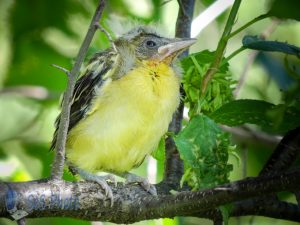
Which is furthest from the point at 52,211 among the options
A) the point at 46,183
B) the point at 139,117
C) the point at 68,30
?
the point at 139,117

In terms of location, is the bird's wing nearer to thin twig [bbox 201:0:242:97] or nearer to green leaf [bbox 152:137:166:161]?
green leaf [bbox 152:137:166:161]

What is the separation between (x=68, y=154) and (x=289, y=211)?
0.99 m

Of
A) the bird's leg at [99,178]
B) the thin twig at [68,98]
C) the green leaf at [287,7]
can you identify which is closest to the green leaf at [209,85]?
the bird's leg at [99,178]

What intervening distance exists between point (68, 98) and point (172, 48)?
114 centimetres

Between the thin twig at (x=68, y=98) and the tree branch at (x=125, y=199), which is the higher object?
the thin twig at (x=68, y=98)

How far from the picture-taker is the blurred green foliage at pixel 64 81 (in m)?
1.52

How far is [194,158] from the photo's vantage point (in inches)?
67.5

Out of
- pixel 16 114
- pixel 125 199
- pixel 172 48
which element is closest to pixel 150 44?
pixel 172 48

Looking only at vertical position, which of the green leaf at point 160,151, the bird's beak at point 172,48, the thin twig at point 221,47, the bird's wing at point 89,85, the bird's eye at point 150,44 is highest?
the bird's eye at point 150,44

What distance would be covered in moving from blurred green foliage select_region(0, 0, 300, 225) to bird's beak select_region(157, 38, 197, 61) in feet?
0.44

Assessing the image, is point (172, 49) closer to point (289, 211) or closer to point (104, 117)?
point (104, 117)

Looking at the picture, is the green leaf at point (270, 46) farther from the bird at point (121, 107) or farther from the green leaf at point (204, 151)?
the bird at point (121, 107)

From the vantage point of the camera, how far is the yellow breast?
247cm

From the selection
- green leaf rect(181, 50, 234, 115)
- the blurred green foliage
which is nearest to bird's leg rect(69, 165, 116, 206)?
the blurred green foliage
